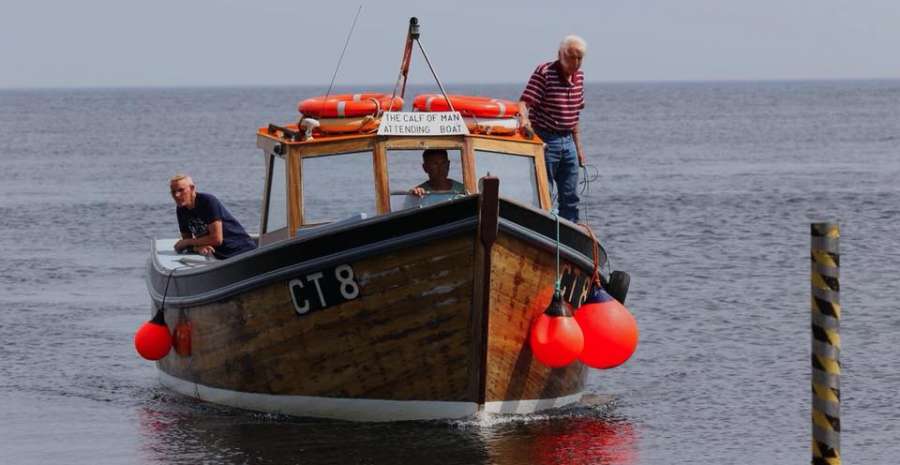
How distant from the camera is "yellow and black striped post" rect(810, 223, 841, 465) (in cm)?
853

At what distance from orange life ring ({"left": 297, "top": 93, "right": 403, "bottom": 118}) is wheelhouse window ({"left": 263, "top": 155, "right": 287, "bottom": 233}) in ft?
1.78

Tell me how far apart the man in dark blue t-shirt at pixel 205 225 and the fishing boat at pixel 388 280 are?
1.67ft

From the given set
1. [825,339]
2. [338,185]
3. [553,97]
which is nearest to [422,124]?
[338,185]

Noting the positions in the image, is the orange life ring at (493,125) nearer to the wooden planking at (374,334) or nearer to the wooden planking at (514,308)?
the wooden planking at (514,308)

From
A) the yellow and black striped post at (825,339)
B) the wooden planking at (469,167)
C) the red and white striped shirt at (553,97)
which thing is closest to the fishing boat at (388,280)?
the wooden planking at (469,167)

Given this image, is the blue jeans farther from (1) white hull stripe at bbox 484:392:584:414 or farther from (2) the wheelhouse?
(1) white hull stripe at bbox 484:392:584:414

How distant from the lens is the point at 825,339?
8680mm

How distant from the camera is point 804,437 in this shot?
12.3 m

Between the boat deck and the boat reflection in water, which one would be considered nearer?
the boat reflection in water

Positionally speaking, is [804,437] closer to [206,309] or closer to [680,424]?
[680,424]

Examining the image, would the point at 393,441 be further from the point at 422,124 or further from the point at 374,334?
the point at 422,124

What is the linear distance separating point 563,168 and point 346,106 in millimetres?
2060

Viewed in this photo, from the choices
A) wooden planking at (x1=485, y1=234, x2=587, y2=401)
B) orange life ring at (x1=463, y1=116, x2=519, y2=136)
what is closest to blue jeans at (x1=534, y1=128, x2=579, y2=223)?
orange life ring at (x1=463, y1=116, x2=519, y2=136)

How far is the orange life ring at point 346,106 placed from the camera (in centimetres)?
1233
